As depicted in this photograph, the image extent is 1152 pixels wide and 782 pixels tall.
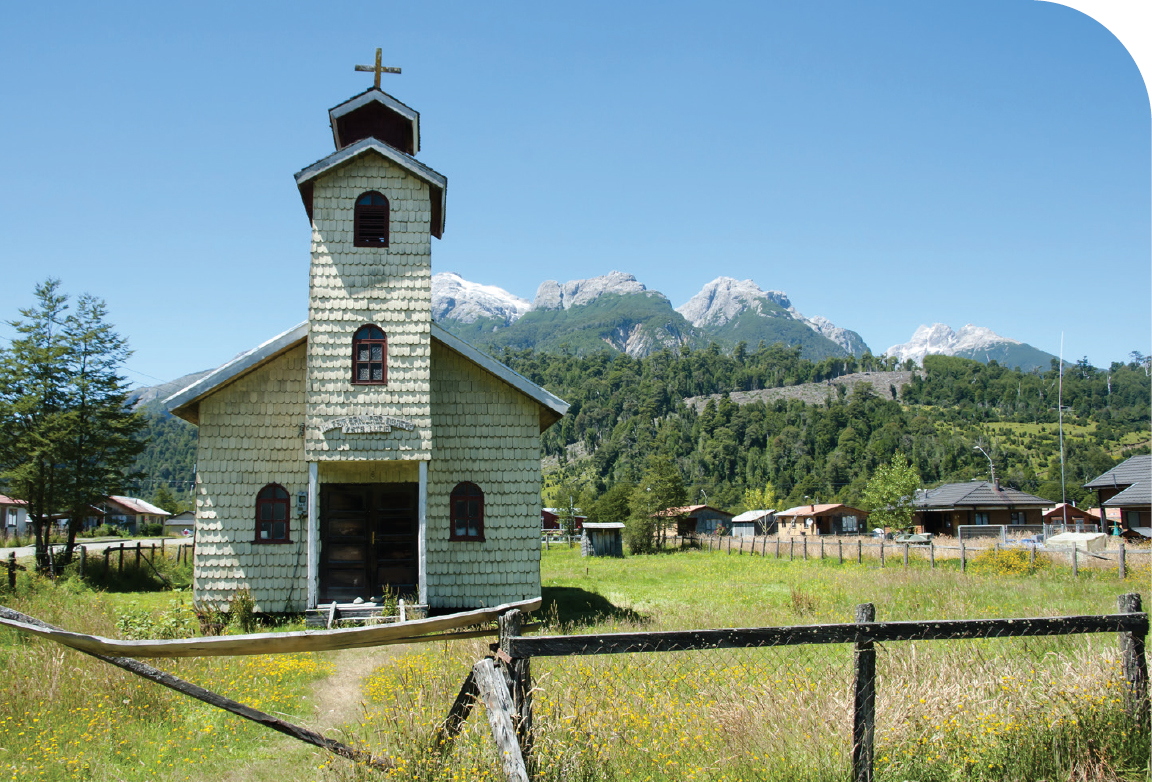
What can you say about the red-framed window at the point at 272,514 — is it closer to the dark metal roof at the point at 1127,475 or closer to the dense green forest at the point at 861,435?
the dark metal roof at the point at 1127,475

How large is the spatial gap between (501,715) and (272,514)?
12.0 metres

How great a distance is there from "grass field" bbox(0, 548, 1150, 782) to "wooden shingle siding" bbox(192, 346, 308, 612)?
15.7 ft

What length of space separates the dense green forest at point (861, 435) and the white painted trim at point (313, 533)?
322 ft

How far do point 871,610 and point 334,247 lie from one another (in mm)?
12661

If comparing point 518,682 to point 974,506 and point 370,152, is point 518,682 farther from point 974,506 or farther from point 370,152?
point 974,506

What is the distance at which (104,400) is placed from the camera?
25.4 meters

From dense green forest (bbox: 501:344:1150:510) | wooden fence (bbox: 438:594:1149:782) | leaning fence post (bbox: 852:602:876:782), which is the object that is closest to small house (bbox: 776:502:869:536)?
dense green forest (bbox: 501:344:1150:510)

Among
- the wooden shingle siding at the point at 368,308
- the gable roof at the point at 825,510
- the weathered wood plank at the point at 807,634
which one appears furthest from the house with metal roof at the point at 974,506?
the weathered wood plank at the point at 807,634

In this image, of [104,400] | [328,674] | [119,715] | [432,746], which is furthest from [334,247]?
[104,400]

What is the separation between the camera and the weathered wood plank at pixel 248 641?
13.6ft

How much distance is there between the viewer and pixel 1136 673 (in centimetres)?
566

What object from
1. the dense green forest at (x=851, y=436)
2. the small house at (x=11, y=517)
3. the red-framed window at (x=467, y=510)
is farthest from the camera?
the dense green forest at (x=851, y=436)

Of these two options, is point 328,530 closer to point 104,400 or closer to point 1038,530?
point 104,400

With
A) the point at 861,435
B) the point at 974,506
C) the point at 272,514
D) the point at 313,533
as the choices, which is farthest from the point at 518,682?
the point at 861,435
